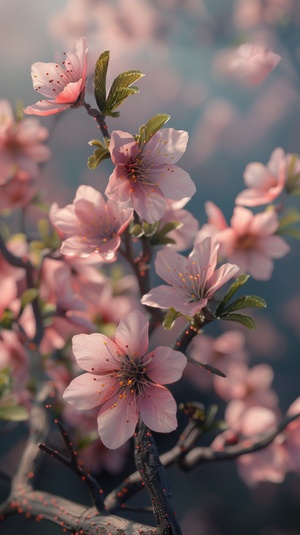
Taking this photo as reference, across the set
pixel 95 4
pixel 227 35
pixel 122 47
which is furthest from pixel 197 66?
pixel 95 4

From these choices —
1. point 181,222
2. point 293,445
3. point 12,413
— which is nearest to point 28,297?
point 12,413

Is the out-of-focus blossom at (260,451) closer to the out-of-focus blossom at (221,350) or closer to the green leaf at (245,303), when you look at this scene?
the out-of-focus blossom at (221,350)

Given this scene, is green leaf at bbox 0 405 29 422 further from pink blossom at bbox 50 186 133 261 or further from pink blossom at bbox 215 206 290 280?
pink blossom at bbox 215 206 290 280

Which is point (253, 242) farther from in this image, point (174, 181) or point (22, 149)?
point (22, 149)

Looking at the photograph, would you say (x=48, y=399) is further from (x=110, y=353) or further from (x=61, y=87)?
(x=61, y=87)

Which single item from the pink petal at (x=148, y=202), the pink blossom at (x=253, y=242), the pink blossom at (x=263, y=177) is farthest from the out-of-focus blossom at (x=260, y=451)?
the pink petal at (x=148, y=202)
